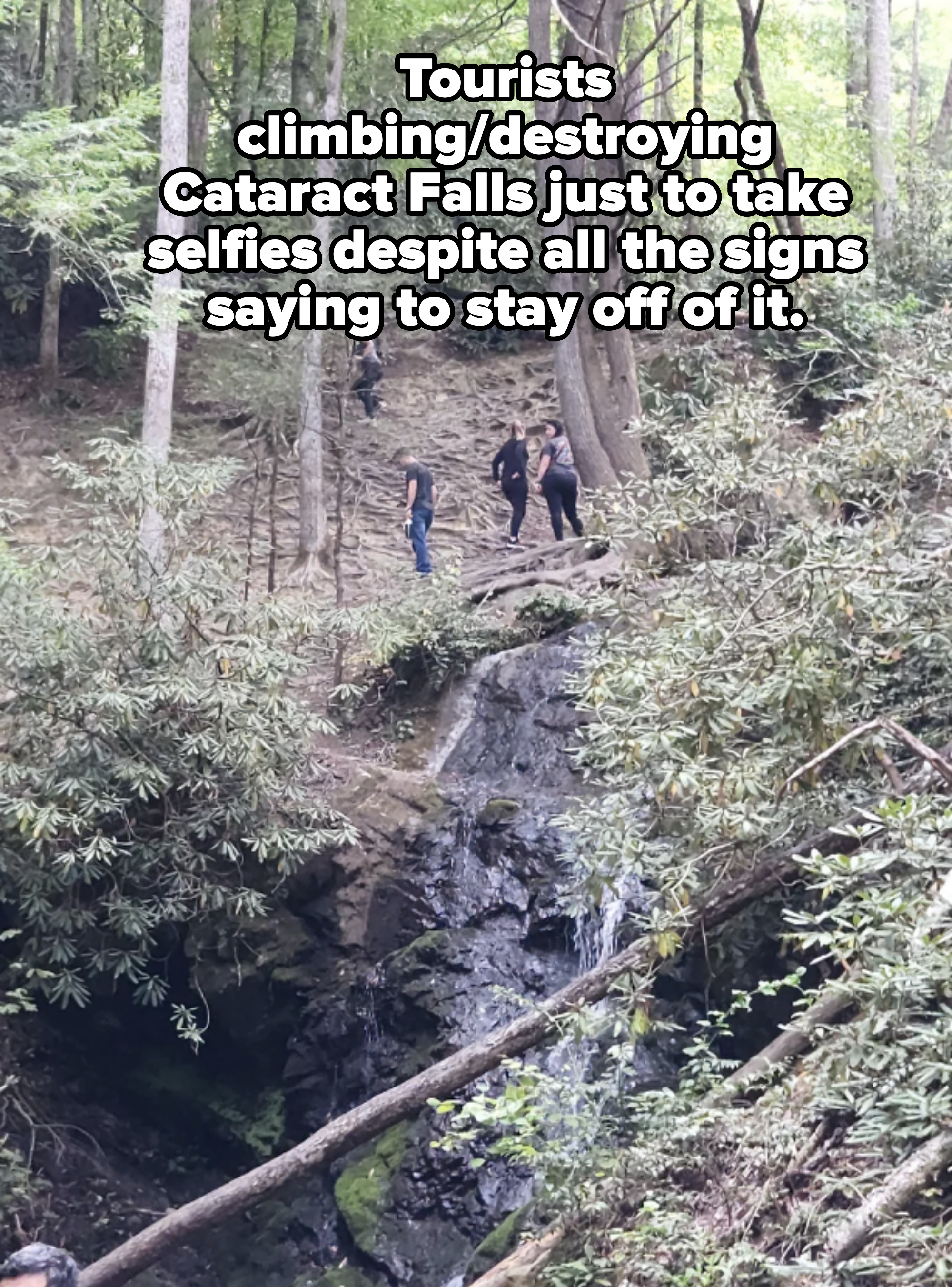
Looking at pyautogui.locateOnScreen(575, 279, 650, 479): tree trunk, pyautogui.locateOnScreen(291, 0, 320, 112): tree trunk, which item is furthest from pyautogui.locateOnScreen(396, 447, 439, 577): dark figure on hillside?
pyautogui.locateOnScreen(291, 0, 320, 112): tree trunk

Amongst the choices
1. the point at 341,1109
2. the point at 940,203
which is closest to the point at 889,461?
the point at 341,1109

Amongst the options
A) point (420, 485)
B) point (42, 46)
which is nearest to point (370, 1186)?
point (420, 485)

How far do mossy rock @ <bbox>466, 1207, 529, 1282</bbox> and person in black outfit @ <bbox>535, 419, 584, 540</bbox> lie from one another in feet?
27.7

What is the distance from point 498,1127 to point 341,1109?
4.69 feet

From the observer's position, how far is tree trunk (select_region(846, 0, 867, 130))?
20.6 metres

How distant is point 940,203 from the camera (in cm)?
1786

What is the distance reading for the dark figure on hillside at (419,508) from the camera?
14.7 m

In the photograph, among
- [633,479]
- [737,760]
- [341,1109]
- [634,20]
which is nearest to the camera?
[737,760]

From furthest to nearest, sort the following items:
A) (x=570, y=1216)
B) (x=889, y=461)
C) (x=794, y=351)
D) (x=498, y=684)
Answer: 1. (x=794, y=351)
2. (x=498, y=684)
3. (x=889, y=461)
4. (x=570, y=1216)

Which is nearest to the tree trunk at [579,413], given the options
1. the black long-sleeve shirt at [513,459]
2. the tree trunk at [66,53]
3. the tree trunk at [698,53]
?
the black long-sleeve shirt at [513,459]

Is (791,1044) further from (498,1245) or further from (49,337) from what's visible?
(49,337)

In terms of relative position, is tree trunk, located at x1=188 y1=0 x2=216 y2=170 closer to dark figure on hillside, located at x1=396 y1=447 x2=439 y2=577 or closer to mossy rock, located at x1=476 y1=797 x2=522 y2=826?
dark figure on hillside, located at x1=396 y1=447 x2=439 y2=577

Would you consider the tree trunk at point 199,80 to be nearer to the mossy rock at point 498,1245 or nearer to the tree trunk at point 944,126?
the tree trunk at point 944,126

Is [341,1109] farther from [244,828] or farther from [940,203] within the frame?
[940,203]
